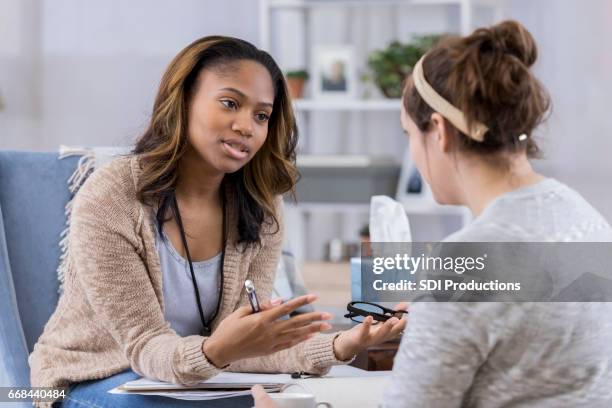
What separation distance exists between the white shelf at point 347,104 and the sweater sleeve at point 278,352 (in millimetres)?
1886

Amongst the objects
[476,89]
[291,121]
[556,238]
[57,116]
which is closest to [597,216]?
[556,238]

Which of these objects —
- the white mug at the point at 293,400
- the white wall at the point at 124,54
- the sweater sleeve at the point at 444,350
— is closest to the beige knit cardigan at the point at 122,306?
the white mug at the point at 293,400

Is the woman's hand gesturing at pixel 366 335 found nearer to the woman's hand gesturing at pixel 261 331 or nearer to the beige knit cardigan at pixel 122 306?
the beige knit cardigan at pixel 122 306

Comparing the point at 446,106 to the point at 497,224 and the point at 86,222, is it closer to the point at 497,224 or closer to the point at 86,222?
the point at 497,224

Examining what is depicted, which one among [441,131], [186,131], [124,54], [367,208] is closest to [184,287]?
[186,131]

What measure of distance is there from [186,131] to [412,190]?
2119mm

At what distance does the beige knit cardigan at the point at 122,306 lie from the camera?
141 cm

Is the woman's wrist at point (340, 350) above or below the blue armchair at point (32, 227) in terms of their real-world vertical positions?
below

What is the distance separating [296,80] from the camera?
367cm

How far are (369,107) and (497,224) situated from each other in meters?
2.65

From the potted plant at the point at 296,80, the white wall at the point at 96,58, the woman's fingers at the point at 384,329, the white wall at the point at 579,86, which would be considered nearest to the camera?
the woman's fingers at the point at 384,329

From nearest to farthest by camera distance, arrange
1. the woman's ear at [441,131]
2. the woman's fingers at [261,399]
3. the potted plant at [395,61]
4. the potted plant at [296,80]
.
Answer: the woman's ear at [441,131]
the woman's fingers at [261,399]
the potted plant at [395,61]
the potted plant at [296,80]

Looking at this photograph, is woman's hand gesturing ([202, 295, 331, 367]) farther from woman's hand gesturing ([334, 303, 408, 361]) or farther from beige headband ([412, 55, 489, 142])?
beige headband ([412, 55, 489, 142])

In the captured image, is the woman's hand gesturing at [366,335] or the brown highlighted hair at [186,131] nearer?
the woman's hand gesturing at [366,335]
